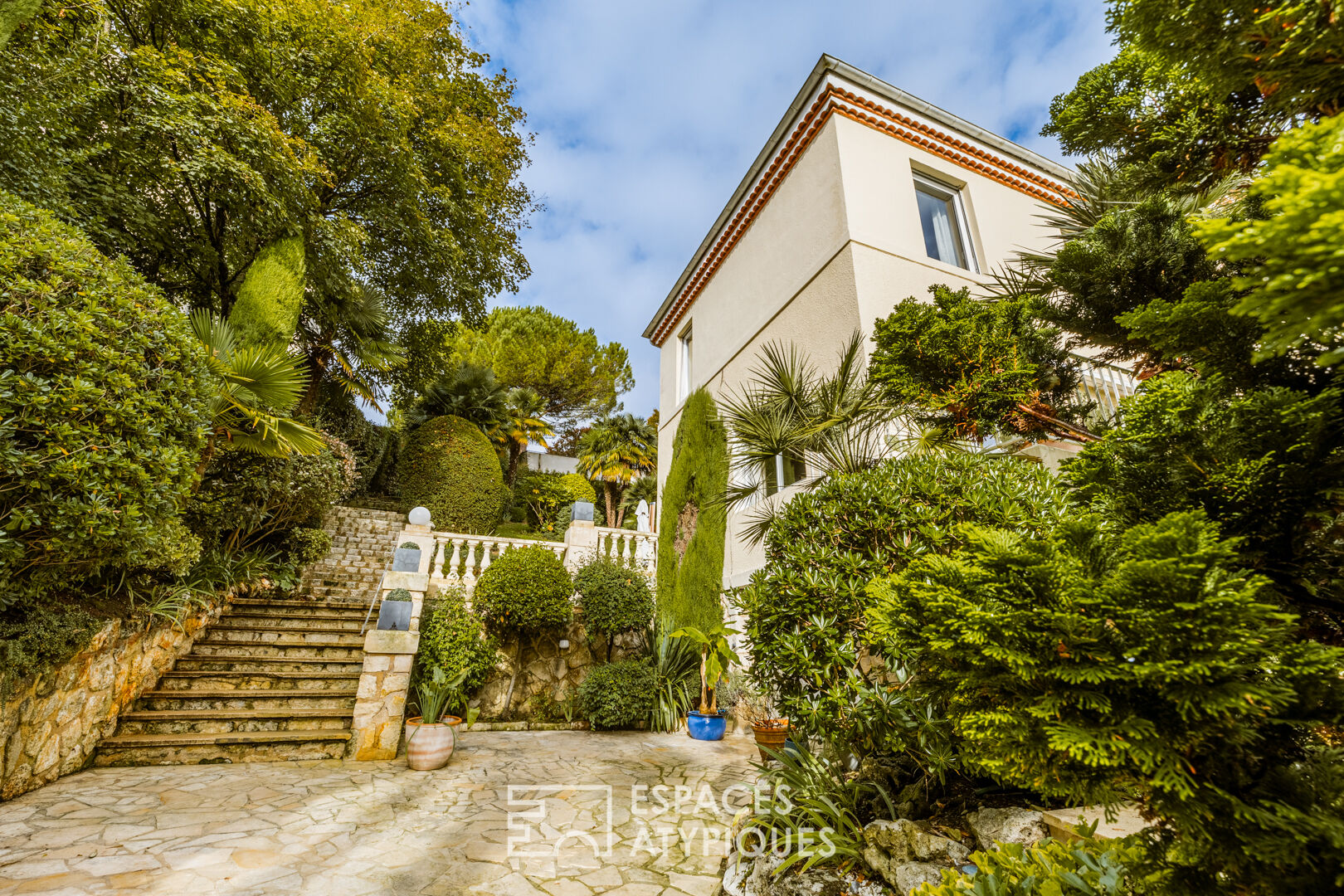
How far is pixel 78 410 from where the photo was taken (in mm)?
3510

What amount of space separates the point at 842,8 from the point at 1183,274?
18.8 ft

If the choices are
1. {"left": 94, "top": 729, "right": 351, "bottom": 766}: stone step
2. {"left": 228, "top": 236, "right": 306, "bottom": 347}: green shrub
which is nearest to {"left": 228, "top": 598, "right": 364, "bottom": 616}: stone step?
{"left": 94, "top": 729, "right": 351, "bottom": 766}: stone step

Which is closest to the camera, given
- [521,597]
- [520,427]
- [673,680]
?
[521,597]

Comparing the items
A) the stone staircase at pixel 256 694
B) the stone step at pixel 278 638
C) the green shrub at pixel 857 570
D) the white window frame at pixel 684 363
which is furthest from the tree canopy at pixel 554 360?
the green shrub at pixel 857 570

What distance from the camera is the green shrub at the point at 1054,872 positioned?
1.58m

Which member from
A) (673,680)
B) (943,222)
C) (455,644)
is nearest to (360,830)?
(455,644)

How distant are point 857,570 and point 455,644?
5.94 metres

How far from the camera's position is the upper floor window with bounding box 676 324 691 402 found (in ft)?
36.4

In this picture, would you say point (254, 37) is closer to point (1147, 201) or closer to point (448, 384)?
point (448, 384)

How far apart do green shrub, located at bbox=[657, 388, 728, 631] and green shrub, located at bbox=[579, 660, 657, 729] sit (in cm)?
98

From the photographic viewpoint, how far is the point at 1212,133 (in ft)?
7.97

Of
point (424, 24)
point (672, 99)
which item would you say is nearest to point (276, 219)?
point (424, 24)

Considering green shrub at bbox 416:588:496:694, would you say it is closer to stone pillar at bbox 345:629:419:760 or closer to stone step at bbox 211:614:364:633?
stone pillar at bbox 345:629:419:760

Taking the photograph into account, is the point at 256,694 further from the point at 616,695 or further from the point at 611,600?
the point at 611,600
